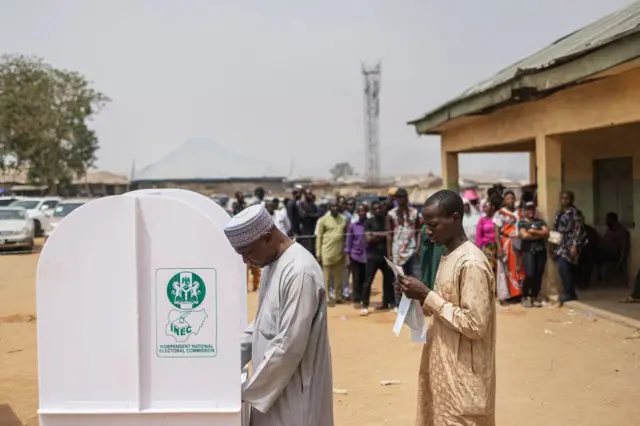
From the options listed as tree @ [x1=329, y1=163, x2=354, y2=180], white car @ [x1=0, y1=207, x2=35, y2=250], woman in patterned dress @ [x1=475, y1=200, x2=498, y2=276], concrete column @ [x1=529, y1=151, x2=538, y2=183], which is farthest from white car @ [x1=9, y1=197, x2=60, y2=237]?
tree @ [x1=329, y1=163, x2=354, y2=180]

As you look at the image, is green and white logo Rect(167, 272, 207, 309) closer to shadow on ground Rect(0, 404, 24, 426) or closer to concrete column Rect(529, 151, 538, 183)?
shadow on ground Rect(0, 404, 24, 426)

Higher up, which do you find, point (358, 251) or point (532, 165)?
point (532, 165)

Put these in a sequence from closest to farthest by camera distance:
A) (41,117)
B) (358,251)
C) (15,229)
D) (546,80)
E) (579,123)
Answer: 1. (546,80)
2. (579,123)
3. (358,251)
4. (15,229)
5. (41,117)

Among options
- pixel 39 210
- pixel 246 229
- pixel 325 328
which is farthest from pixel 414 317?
pixel 39 210

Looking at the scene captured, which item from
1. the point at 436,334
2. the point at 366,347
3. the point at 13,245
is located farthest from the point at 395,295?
the point at 13,245

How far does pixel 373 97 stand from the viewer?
82000 millimetres

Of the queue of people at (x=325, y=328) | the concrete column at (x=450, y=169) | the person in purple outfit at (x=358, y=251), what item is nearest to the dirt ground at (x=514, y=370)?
the person in purple outfit at (x=358, y=251)

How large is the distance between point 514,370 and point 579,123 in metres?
4.14

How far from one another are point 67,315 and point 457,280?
1.81 meters

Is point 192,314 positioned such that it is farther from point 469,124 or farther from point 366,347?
point 469,124

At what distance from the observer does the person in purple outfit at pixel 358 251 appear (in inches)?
422

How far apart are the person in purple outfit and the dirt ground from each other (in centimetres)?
76

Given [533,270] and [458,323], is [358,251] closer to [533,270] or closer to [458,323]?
[533,270]

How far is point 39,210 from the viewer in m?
27.8
